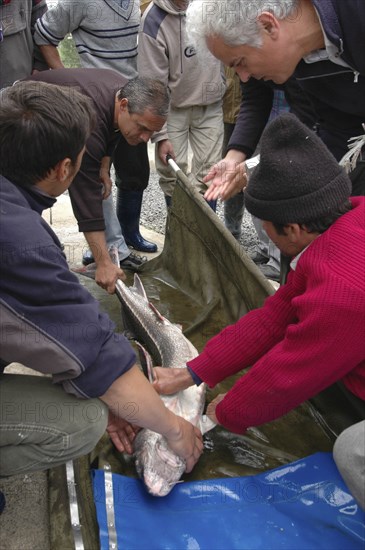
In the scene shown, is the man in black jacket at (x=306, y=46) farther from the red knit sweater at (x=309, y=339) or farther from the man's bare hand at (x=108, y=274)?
the man's bare hand at (x=108, y=274)

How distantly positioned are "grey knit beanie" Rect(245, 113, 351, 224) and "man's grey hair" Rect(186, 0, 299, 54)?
1.85 feet

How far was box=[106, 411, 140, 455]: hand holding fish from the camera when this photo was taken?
2453 millimetres

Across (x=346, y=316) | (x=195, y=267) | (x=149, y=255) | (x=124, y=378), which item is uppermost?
(x=346, y=316)

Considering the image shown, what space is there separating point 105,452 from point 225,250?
149cm

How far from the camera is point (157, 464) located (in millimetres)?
2291

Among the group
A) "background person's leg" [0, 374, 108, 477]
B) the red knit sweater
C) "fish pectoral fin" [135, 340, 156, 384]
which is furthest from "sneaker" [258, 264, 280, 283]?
"background person's leg" [0, 374, 108, 477]

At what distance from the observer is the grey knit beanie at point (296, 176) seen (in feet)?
6.41

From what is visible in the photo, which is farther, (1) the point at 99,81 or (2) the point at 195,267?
(2) the point at 195,267

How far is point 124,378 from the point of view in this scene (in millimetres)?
1955

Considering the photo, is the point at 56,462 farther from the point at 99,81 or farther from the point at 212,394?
the point at 99,81

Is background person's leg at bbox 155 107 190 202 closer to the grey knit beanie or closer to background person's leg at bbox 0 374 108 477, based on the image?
the grey knit beanie

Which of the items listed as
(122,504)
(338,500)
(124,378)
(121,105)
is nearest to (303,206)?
(124,378)

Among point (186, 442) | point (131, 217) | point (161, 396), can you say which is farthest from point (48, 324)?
point (131, 217)

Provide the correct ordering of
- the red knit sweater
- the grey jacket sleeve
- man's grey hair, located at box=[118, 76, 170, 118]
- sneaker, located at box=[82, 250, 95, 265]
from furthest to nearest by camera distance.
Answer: sneaker, located at box=[82, 250, 95, 265] < the grey jacket sleeve < man's grey hair, located at box=[118, 76, 170, 118] < the red knit sweater
